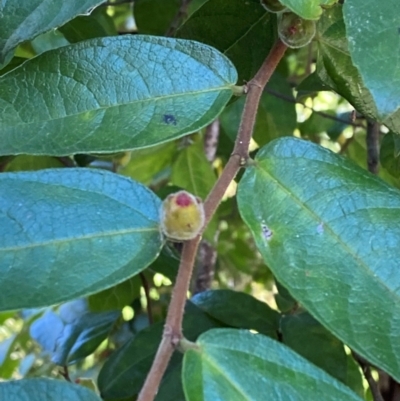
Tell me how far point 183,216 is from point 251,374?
105 millimetres

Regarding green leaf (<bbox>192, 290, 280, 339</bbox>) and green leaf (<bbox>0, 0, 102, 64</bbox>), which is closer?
green leaf (<bbox>0, 0, 102, 64</bbox>)

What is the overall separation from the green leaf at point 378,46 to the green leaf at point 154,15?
599mm

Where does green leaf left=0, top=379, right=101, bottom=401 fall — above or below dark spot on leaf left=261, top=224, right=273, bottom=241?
below

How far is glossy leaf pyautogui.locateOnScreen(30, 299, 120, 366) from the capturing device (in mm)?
943

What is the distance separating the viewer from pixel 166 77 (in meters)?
0.49

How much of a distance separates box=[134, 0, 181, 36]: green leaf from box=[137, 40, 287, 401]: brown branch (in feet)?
1.67

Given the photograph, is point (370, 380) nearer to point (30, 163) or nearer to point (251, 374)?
point (251, 374)

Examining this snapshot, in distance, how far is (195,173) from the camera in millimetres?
1072

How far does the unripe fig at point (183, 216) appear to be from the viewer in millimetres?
401

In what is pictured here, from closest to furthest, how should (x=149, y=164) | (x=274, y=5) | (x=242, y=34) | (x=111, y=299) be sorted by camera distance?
1. (x=274, y=5)
2. (x=242, y=34)
3. (x=111, y=299)
4. (x=149, y=164)

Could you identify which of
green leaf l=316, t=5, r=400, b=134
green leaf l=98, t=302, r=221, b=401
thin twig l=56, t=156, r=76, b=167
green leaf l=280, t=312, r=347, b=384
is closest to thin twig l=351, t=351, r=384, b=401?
green leaf l=280, t=312, r=347, b=384

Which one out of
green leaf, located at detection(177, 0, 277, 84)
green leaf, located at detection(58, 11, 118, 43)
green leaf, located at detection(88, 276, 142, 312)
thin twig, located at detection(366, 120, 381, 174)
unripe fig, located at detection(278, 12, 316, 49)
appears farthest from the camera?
green leaf, located at detection(88, 276, 142, 312)

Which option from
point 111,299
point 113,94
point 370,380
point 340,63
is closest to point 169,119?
point 113,94

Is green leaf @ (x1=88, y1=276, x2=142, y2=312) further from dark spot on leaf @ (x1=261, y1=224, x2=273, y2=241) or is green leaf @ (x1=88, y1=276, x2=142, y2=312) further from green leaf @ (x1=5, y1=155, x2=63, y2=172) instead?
dark spot on leaf @ (x1=261, y1=224, x2=273, y2=241)
